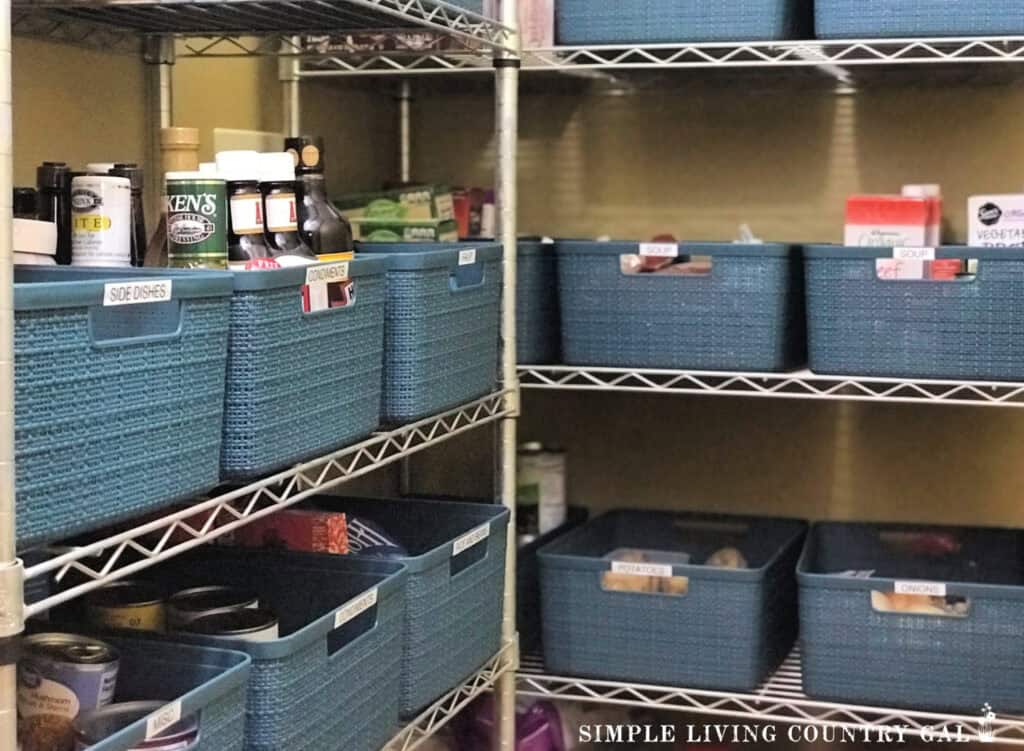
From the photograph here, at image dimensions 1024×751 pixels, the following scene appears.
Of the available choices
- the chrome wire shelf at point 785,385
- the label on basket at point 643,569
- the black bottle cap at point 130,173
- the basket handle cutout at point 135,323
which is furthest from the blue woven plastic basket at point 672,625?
the basket handle cutout at point 135,323

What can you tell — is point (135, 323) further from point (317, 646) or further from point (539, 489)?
point (539, 489)

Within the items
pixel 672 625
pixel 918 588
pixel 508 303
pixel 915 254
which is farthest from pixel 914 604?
pixel 508 303

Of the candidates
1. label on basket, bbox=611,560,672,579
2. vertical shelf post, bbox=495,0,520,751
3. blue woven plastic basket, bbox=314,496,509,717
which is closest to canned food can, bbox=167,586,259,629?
blue woven plastic basket, bbox=314,496,509,717

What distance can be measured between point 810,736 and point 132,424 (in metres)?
1.71

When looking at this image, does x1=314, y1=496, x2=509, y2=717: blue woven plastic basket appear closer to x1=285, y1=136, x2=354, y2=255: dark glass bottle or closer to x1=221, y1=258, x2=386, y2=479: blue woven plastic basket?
x1=221, y1=258, x2=386, y2=479: blue woven plastic basket

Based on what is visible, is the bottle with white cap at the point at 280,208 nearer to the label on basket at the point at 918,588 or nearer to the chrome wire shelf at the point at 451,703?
the chrome wire shelf at the point at 451,703

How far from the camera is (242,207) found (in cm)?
141

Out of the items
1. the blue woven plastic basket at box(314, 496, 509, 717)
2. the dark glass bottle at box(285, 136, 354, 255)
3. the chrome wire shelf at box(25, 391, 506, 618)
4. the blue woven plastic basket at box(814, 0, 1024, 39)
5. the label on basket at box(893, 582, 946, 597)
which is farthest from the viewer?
the label on basket at box(893, 582, 946, 597)

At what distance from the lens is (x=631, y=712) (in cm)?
252

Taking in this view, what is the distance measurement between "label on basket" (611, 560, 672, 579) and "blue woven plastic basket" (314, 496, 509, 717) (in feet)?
0.72

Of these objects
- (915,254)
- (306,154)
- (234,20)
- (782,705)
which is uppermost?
(234,20)

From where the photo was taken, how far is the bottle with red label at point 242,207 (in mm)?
1407

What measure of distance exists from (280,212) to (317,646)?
0.45 metres

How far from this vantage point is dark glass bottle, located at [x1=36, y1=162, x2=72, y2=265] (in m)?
1.39
